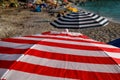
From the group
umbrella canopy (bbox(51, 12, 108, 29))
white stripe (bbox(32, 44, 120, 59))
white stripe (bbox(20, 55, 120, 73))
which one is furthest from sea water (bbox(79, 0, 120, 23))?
white stripe (bbox(20, 55, 120, 73))

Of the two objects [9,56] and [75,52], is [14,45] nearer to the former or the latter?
[9,56]

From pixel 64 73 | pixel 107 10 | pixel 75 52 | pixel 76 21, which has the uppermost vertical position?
pixel 75 52

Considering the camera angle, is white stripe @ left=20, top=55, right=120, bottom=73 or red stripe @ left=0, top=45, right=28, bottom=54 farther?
red stripe @ left=0, top=45, right=28, bottom=54

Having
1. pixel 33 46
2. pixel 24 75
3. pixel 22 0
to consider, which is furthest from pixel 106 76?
pixel 22 0

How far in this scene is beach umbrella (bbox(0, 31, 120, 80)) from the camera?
4.57 m

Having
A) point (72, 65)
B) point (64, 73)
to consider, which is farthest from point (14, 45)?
point (64, 73)

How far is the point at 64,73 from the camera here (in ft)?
15.2

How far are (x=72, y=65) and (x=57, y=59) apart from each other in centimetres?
36

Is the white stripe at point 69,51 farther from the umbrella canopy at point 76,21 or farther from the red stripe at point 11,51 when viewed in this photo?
the umbrella canopy at point 76,21

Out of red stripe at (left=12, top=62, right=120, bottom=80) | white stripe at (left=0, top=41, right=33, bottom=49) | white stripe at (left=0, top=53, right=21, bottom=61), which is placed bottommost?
red stripe at (left=12, top=62, right=120, bottom=80)

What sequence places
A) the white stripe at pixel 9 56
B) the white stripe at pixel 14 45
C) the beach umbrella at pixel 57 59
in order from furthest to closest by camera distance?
the white stripe at pixel 14 45
the white stripe at pixel 9 56
the beach umbrella at pixel 57 59

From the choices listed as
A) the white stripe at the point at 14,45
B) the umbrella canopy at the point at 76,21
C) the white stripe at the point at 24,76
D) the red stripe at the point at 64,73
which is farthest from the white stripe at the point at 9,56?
the umbrella canopy at the point at 76,21

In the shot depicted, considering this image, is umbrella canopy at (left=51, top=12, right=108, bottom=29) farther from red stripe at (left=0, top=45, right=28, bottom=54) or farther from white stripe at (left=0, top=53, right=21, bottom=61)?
white stripe at (left=0, top=53, right=21, bottom=61)

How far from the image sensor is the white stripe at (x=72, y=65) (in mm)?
4789
